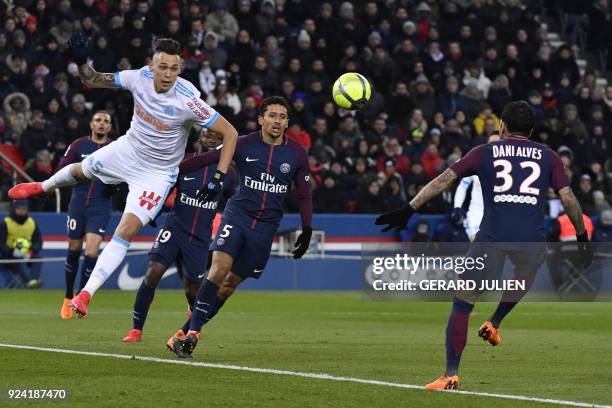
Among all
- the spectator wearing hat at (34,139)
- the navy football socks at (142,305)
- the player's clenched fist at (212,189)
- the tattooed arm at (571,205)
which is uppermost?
the tattooed arm at (571,205)

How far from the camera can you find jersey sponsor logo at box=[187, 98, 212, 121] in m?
11.9

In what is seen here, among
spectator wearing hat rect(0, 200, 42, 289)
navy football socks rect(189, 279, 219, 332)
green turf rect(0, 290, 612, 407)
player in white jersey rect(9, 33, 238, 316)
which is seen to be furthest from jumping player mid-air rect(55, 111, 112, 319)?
spectator wearing hat rect(0, 200, 42, 289)

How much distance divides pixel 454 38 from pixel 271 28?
15.4ft

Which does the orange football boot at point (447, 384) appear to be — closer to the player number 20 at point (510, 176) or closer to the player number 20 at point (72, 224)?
the player number 20 at point (510, 176)

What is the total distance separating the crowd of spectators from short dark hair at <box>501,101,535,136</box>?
15177 millimetres

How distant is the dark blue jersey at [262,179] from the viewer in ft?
38.5

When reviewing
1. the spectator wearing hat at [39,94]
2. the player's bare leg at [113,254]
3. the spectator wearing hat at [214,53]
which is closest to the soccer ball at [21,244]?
the spectator wearing hat at [39,94]

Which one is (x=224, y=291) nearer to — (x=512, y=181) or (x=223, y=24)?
(x=512, y=181)

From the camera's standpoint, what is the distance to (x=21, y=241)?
2412 cm

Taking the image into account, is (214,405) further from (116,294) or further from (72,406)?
(116,294)

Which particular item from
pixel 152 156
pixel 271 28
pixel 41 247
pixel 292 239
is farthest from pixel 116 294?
pixel 152 156

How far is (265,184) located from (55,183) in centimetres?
219

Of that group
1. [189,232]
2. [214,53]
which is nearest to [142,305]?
[189,232]

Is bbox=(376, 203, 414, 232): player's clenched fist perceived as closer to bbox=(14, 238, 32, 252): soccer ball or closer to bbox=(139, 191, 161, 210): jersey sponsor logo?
bbox=(139, 191, 161, 210): jersey sponsor logo
